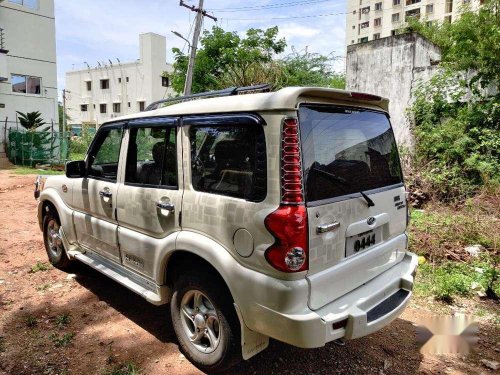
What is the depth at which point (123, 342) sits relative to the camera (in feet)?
10.7

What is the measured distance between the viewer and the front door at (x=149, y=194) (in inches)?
116

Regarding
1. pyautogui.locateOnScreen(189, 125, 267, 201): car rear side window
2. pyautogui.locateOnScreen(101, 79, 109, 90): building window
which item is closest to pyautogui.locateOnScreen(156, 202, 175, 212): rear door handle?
pyautogui.locateOnScreen(189, 125, 267, 201): car rear side window

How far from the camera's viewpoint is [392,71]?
10570 millimetres

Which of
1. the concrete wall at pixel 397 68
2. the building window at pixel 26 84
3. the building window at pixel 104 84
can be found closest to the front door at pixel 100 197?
the concrete wall at pixel 397 68

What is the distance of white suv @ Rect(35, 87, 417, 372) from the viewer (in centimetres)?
225

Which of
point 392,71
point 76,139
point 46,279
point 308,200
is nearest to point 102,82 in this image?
point 76,139

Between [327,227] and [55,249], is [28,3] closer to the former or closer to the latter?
[55,249]

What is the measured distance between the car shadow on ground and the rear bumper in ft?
1.86

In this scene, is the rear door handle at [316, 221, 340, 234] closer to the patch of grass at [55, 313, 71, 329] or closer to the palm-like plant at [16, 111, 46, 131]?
the patch of grass at [55, 313, 71, 329]

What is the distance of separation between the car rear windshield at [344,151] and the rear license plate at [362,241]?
1.05 feet

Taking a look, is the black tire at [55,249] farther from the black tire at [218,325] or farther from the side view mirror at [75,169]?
the black tire at [218,325]

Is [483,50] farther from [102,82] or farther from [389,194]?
[102,82]

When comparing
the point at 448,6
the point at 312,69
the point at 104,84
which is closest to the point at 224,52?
the point at 312,69

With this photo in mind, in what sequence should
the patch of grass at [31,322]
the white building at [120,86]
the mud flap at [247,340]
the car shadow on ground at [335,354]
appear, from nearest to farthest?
the mud flap at [247,340] < the car shadow on ground at [335,354] < the patch of grass at [31,322] < the white building at [120,86]
